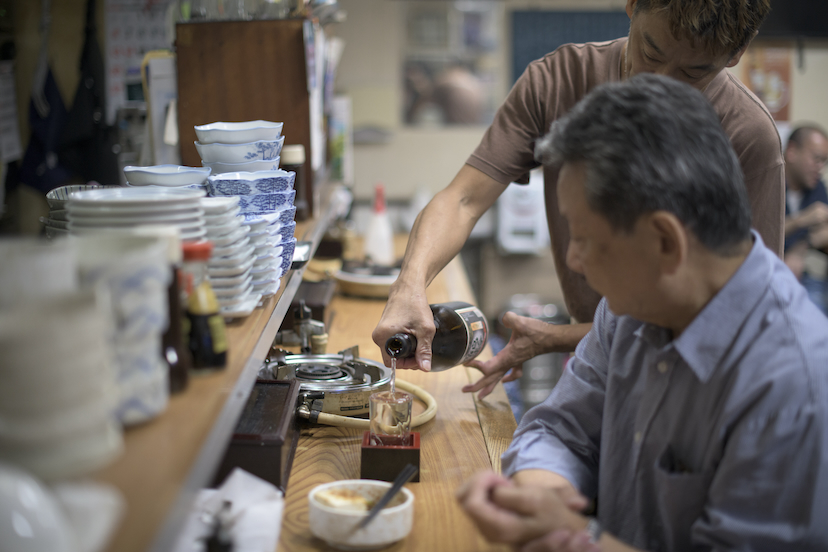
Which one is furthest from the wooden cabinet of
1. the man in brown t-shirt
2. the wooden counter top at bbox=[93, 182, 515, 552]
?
the man in brown t-shirt

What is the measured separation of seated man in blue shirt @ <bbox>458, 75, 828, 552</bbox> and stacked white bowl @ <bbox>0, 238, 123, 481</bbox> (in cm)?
57

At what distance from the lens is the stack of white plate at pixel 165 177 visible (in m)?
1.44

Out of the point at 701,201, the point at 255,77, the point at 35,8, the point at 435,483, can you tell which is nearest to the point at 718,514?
the point at 701,201

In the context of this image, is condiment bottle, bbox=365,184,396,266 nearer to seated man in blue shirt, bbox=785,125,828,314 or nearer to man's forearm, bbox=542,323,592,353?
man's forearm, bbox=542,323,592,353

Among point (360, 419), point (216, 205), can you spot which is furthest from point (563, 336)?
point (216, 205)

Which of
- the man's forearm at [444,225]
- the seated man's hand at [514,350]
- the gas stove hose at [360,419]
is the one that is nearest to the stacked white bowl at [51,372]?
the gas stove hose at [360,419]

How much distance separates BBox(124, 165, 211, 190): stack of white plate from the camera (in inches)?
56.6

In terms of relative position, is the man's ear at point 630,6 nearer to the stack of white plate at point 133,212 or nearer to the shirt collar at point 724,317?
the shirt collar at point 724,317

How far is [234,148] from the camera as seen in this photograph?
171cm

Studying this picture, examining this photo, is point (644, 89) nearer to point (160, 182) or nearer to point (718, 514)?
point (718, 514)

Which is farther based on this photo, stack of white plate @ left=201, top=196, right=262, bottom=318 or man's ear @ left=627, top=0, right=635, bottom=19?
man's ear @ left=627, top=0, right=635, bottom=19

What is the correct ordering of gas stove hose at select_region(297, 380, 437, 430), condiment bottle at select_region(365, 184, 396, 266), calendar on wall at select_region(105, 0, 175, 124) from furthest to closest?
condiment bottle at select_region(365, 184, 396, 266) → calendar on wall at select_region(105, 0, 175, 124) → gas stove hose at select_region(297, 380, 437, 430)

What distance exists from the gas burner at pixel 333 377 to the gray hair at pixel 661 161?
92cm

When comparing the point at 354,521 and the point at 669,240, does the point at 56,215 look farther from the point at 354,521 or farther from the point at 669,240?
the point at 669,240
